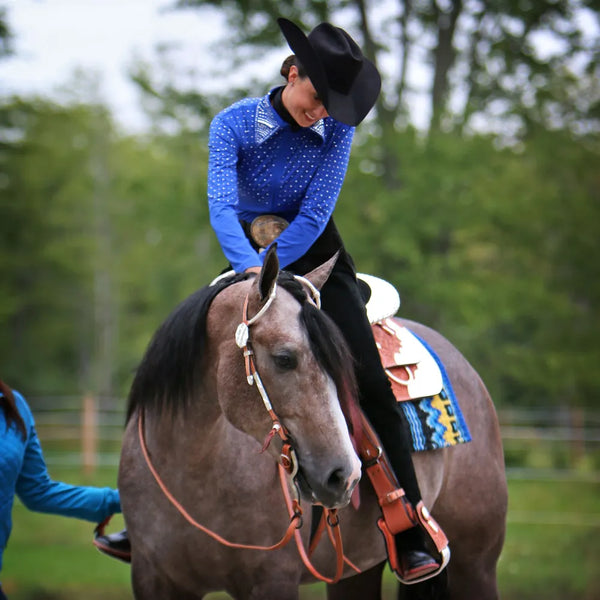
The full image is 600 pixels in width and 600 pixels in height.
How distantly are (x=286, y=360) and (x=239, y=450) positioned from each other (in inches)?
28.0

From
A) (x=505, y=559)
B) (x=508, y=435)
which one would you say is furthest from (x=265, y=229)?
(x=508, y=435)

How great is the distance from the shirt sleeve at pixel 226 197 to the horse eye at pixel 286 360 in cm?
47

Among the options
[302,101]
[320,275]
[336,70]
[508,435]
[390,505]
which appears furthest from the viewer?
[508,435]

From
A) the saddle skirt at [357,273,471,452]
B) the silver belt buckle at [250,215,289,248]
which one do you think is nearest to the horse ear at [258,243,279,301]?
the silver belt buckle at [250,215,289,248]

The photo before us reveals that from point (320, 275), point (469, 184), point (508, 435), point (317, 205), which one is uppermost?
point (317, 205)

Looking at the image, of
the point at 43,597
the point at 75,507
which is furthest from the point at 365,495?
the point at 43,597

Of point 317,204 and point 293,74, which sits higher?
point 293,74

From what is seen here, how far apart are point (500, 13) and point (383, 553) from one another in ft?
42.7

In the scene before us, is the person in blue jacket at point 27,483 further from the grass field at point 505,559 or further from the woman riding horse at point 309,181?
the grass field at point 505,559

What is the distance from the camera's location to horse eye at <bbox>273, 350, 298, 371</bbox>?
98.2 inches

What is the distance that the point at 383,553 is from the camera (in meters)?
3.60

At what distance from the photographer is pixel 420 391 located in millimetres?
3748

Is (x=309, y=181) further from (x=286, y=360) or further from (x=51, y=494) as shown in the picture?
(x=51, y=494)

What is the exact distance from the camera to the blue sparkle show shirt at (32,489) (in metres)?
3.27
